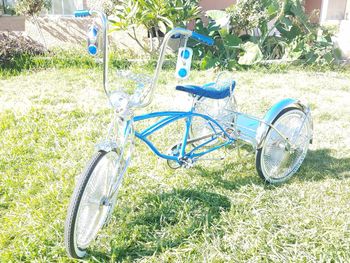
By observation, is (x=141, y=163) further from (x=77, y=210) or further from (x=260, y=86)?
(x=260, y=86)

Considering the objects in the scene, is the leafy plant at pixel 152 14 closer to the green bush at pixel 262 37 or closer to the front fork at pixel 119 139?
the green bush at pixel 262 37

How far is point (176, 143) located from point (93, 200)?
942 mm

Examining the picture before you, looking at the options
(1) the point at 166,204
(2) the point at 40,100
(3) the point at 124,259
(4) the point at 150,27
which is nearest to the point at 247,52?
(4) the point at 150,27

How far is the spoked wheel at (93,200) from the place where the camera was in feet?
6.37

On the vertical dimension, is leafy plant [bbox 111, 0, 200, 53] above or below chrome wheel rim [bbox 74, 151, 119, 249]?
above

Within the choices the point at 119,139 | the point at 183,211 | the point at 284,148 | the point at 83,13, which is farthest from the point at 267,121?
the point at 83,13

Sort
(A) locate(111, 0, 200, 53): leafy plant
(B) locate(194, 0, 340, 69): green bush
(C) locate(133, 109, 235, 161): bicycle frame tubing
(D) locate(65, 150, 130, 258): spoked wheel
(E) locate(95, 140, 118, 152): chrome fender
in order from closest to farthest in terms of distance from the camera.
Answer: (D) locate(65, 150, 130, 258): spoked wheel, (E) locate(95, 140, 118, 152): chrome fender, (C) locate(133, 109, 235, 161): bicycle frame tubing, (A) locate(111, 0, 200, 53): leafy plant, (B) locate(194, 0, 340, 69): green bush

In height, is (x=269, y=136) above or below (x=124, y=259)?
above

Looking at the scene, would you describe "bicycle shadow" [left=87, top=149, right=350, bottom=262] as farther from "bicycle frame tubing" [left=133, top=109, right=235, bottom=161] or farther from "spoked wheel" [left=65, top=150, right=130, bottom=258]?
"bicycle frame tubing" [left=133, top=109, right=235, bottom=161]

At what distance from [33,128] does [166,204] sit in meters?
2.02

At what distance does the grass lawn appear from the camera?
2.18 meters

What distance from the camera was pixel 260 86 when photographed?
5645 millimetres

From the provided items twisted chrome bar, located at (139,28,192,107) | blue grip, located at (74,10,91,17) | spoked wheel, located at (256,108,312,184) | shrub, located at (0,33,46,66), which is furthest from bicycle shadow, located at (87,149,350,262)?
shrub, located at (0,33,46,66)

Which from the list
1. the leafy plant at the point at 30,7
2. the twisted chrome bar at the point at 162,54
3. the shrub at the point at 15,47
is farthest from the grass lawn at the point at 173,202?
the leafy plant at the point at 30,7
